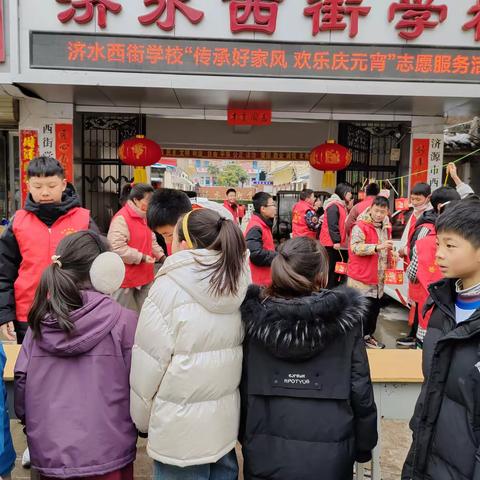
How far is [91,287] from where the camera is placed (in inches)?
68.2

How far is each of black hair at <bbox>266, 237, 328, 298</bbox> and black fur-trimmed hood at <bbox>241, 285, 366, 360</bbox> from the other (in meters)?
0.04

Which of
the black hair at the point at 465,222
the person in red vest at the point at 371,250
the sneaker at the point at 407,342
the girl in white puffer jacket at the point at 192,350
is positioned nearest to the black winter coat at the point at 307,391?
the girl in white puffer jacket at the point at 192,350

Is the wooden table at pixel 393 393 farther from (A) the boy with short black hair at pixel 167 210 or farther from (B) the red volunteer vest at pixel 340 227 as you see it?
(B) the red volunteer vest at pixel 340 227

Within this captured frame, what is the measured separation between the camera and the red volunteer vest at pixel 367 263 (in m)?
4.36

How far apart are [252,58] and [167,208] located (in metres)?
4.47

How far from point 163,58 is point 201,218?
5.47 metres

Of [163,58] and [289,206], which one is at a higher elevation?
[163,58]

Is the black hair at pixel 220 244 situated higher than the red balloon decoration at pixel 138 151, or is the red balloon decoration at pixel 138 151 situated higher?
the red balloon decoration at pixel 138 151

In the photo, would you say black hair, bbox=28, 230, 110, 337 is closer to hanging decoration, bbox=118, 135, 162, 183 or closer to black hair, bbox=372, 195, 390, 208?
black hair, bbox=372, 195, 390, 208

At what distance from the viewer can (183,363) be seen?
1541 millimetres

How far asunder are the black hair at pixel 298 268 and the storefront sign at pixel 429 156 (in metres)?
6.74

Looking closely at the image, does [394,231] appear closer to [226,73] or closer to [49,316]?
[226,73]

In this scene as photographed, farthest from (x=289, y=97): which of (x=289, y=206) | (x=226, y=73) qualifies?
(x=289, y=206)

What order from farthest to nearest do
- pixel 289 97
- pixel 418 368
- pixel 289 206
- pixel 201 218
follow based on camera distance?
pixel 289 206 < pixel 289 97 < pixel 418 368 < pixel 201 218
